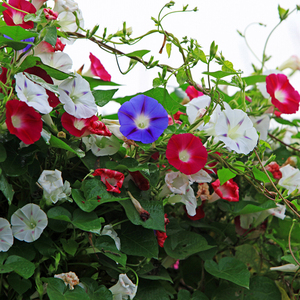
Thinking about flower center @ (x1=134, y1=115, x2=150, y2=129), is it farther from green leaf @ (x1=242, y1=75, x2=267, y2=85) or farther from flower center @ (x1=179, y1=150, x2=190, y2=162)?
green leaf @ (x1=242, y1=75, x2=267, y2=85)

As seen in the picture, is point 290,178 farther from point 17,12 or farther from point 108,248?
point 17,12

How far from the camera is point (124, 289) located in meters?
0.48

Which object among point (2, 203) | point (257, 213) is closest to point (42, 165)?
point (2, 203)

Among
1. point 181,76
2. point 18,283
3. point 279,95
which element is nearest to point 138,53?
point 181,76

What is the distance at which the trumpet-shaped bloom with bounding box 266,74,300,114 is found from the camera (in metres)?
0.62

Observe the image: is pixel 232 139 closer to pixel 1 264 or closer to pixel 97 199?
pixel 97 199

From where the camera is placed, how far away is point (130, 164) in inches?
19.9

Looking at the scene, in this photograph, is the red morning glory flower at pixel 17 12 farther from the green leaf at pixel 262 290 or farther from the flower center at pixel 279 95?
the green leaf at pixel 262 290

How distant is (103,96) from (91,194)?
0.18 m

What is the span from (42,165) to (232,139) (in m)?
0.32

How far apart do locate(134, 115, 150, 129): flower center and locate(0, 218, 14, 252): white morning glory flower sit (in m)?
0.25

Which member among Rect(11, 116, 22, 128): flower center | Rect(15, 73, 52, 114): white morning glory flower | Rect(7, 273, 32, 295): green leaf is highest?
Rect(15, 73, 52, 114): white morning glory flower

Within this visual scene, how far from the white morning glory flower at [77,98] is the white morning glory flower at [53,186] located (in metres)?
0.09

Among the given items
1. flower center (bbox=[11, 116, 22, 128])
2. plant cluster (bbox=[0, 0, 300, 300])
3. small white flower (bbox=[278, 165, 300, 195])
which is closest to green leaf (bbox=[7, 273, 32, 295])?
plant cluster (bbox=[0, 0, 300, 300])
